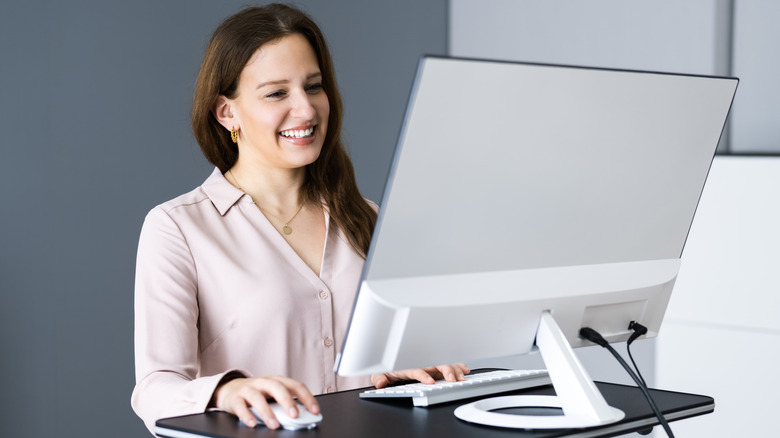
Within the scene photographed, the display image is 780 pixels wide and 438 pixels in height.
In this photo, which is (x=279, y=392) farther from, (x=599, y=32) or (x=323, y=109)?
(x=599, y=32)

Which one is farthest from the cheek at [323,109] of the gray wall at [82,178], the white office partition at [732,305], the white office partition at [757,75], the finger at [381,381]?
the white office partition at [757,75]

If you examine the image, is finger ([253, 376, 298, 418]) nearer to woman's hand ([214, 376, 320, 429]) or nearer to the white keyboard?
woman's hand ([214, 376, 320, 429])

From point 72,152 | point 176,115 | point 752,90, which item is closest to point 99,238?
point 72,152

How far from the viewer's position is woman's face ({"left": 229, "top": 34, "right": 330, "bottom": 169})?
5.79 ft

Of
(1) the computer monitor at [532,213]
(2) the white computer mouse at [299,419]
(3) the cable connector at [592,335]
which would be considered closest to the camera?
(1) the computer monitor at [532,213]

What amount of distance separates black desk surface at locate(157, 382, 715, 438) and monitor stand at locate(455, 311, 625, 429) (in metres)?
0.01

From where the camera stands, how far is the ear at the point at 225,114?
1.90 m

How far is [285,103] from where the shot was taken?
1.77m

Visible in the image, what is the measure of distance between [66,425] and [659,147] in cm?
236

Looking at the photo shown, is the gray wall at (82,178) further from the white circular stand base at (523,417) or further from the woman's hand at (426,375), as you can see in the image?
the white circular stand base at (523,417)

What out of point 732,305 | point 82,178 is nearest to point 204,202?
point 82,178

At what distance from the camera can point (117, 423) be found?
3.10 meters

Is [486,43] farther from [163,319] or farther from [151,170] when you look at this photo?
[163,319]

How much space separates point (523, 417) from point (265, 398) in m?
0.35
